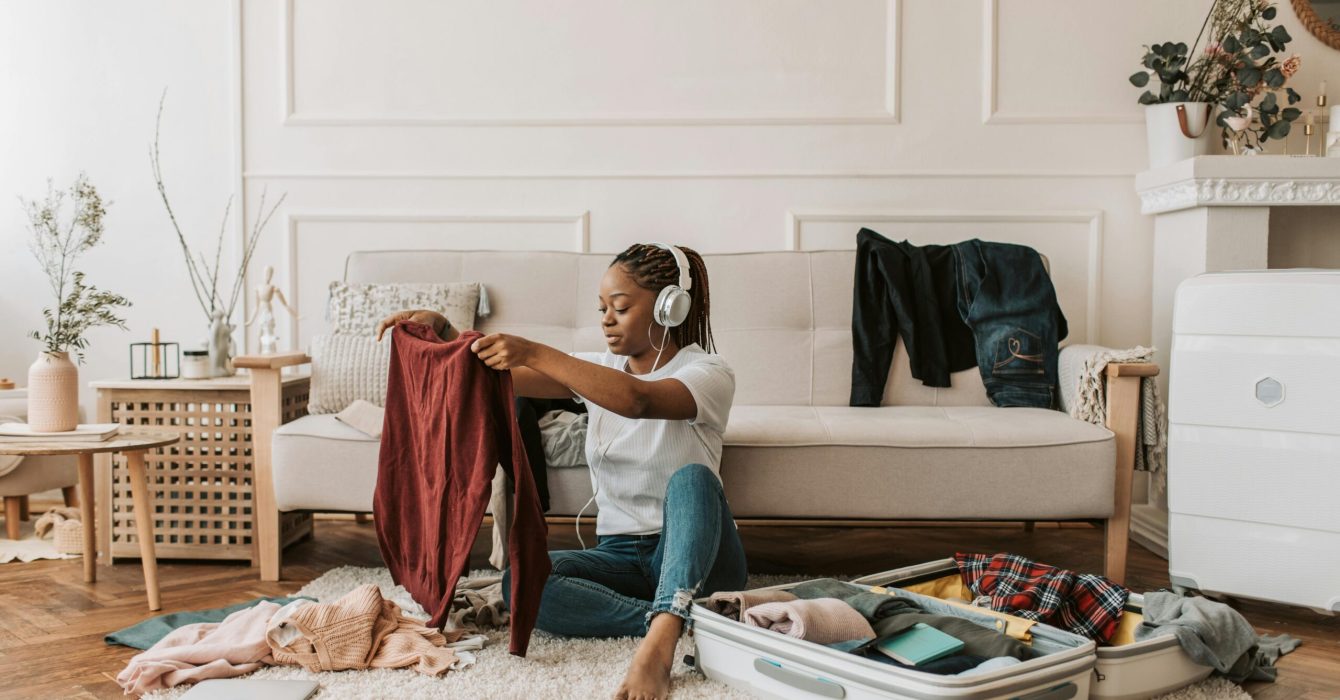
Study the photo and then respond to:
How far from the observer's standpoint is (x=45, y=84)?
3.49 m

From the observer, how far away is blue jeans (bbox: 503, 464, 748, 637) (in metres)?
1.79

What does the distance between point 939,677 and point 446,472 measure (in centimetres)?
101

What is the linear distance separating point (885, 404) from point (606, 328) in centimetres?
125

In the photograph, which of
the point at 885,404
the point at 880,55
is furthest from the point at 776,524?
the point at 880,55

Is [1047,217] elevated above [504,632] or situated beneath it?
elevated above

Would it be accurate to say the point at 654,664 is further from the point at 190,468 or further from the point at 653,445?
the point at 190,468

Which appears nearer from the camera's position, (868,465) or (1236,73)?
(868,465)

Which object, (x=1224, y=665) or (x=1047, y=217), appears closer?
(x=1224, y=665)

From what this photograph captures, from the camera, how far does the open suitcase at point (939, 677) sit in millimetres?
1479

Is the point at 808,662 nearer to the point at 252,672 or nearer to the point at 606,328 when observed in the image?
the point at 606,328

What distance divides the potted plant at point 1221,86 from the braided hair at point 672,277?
187 centimetres

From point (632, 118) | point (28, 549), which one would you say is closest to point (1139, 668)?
point (632, 118)

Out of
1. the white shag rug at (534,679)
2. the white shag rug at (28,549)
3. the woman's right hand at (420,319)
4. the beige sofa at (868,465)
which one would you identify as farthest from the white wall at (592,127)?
the white shag rug at (534,679)

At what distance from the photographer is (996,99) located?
3322mm
